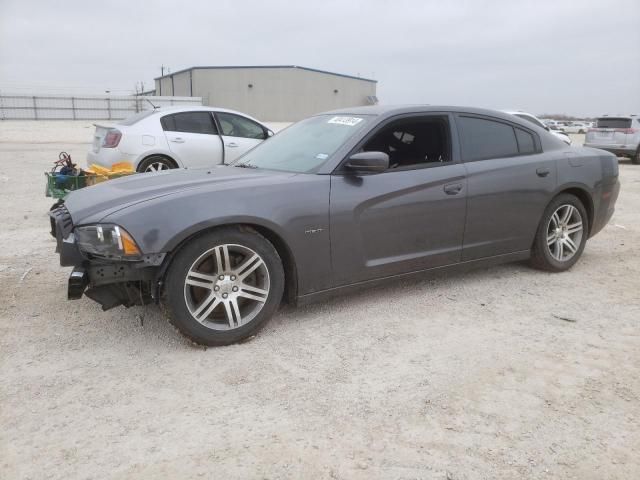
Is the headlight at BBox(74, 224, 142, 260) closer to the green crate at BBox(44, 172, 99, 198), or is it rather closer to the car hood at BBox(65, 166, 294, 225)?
the car hood at BBox(65, 166, 294, 225)

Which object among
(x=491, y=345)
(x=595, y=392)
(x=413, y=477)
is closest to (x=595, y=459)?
(x=595, y=392)

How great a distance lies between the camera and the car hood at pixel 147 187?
3.24m

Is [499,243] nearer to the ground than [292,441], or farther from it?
farther from it

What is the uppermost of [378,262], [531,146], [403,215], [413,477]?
[531,146]

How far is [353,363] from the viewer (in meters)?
3.11

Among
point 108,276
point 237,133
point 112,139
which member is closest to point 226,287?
point 108,276

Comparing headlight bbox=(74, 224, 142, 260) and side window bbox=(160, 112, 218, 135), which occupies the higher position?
side window bbox=(160, 112, 218, 135)

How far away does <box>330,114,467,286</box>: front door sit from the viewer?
3627mm

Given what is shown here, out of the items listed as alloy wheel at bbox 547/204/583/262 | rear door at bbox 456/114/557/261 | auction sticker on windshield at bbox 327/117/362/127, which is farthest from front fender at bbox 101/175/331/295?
alloy wheel at bbox 547/204/583/262

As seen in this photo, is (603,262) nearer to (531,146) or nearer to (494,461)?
(531,146)

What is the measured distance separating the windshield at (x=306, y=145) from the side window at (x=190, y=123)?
403 cm

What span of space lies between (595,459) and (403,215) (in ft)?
6.53

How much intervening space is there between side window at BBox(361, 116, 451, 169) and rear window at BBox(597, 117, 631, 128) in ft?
51.0

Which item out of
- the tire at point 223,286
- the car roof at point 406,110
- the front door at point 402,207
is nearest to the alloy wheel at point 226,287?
the tire at point 223,286
